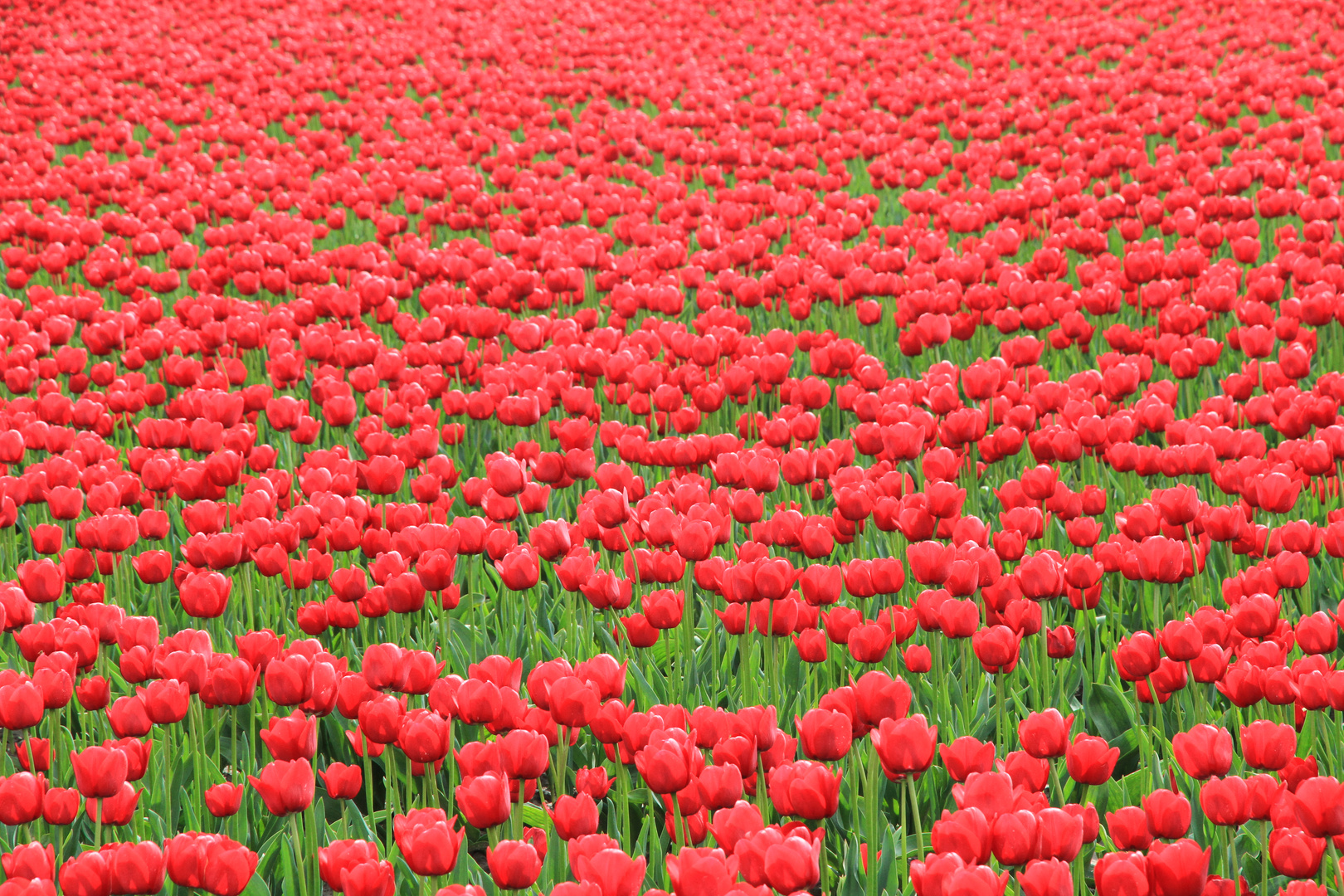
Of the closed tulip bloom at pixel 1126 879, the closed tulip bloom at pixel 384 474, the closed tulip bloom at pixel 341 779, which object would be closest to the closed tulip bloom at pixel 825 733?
the closed tulip bloom at pixel 1126 879

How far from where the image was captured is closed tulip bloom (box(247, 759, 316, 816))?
248cm

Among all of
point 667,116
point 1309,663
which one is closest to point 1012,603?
point 1309,663

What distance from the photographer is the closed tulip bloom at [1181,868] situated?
194 centimetres

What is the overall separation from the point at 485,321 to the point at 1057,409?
9.01ft

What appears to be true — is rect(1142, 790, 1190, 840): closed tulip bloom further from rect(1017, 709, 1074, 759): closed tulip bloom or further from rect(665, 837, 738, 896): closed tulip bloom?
rect(665, 837, 738, 896): closed tulip bloom

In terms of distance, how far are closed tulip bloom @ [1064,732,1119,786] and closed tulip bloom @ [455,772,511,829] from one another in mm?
1089

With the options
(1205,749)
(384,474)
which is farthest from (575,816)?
(384,474)

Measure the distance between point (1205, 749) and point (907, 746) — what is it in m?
0.56

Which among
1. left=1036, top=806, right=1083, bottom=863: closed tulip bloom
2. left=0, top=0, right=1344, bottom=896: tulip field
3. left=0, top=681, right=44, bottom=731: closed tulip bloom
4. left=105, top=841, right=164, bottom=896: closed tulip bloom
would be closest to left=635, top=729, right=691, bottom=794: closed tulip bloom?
left=0, top=0, right=1344, bottom=896: tulip field

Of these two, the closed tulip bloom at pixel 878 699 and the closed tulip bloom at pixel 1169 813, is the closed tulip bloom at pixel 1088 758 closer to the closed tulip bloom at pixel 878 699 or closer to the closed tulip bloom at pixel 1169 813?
the closed tulip bloom at pixel 1169 813

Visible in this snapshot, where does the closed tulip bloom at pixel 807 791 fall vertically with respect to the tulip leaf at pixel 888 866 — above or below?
above

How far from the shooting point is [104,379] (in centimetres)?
566

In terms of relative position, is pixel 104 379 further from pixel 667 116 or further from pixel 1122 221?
pixel 667 116

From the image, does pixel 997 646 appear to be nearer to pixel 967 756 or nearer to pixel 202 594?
pixel 967 756
